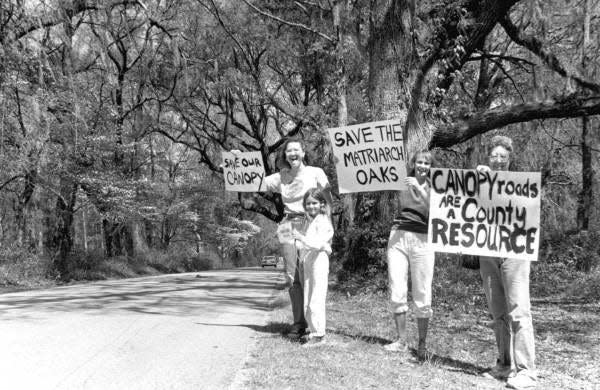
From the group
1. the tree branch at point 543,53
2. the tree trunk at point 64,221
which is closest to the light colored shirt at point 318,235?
the tree branch at point 543,53

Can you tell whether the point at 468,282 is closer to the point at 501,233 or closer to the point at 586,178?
the point at 586,178

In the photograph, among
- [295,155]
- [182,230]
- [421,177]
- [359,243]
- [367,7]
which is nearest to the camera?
[421,177]

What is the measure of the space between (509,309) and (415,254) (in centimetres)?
102

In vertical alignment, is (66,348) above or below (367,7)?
below

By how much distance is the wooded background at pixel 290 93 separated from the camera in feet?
34.1

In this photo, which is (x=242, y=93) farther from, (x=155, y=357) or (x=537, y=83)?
(x=155, y=357)

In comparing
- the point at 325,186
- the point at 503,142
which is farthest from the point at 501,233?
the point at 325,186

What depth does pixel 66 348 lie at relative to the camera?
5.80 meters

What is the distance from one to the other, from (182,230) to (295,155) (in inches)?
1819

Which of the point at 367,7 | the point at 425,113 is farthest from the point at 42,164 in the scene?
the point at 425,113

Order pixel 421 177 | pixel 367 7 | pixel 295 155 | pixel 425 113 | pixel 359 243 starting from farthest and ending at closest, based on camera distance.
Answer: pixel 367 7 → pixel 359 243 → pixel 425 113 → pixel 295 155 → pixel 421 177

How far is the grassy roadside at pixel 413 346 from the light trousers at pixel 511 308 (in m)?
0.27

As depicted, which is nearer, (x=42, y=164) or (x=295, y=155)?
(x=295, y=155)

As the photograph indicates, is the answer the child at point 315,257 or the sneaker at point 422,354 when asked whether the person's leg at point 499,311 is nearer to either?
the sneaker at point 422,354
